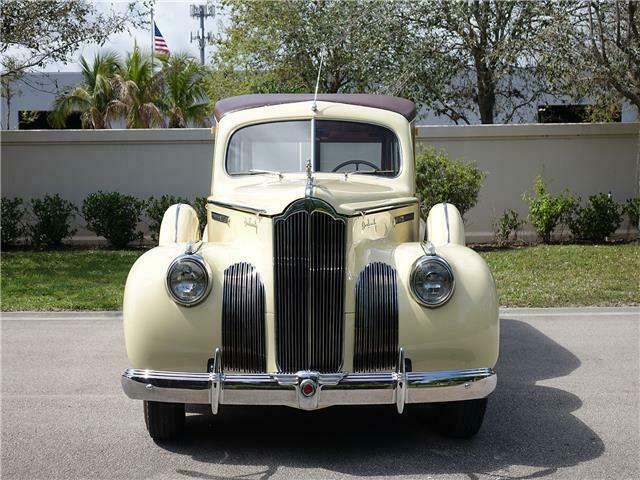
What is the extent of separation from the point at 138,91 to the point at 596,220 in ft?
47.5

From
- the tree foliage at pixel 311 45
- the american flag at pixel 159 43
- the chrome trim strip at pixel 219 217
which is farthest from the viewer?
the american flag at pixel 159 43

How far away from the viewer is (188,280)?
4.75 metres

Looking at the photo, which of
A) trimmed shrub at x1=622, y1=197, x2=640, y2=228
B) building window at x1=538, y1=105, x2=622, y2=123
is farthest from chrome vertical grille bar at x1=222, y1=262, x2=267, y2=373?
building window at x1=538, y1=105, x2=622, y2=123

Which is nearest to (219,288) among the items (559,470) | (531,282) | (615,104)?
(559,470)

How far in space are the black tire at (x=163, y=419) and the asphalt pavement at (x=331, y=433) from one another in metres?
0.08

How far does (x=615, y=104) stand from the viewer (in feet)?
51.3

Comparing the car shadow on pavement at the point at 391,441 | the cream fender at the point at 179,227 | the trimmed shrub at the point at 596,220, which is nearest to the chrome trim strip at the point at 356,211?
the cream fender at the point at 179,227


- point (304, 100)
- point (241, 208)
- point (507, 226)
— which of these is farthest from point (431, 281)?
point (507, 226)

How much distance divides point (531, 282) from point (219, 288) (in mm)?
7260

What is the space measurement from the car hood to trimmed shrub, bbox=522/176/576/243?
872cm

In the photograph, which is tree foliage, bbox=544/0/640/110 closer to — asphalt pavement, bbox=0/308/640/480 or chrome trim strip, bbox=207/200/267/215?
asphalt pavement, bbox=0/308/640/480

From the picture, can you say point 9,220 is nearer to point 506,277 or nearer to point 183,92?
point 506,277

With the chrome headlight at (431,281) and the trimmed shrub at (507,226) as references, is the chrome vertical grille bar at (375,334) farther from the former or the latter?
the trimmed shrub at (507,226)

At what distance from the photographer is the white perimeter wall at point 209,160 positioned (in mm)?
15297
